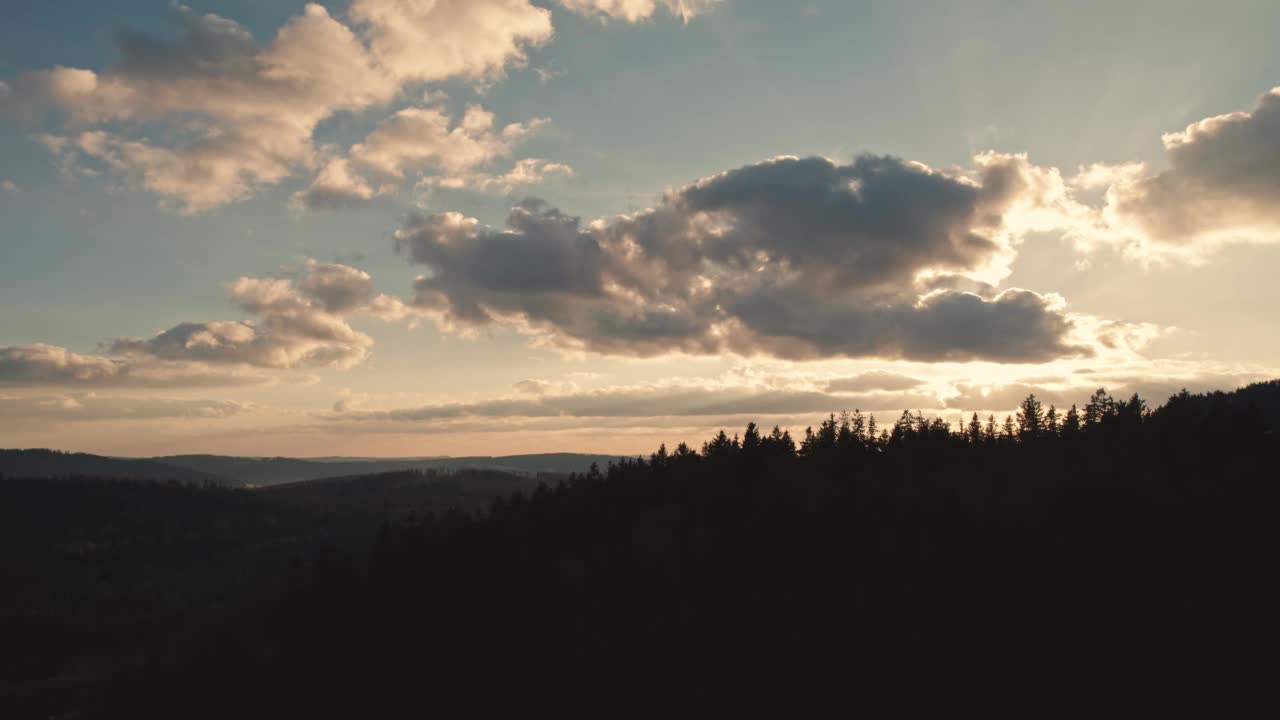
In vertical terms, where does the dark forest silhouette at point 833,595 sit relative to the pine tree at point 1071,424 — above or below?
below

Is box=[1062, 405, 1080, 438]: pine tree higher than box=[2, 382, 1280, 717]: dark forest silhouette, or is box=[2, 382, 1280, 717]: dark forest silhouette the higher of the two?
box=[1062, 405, 1080, 438]: pine tree

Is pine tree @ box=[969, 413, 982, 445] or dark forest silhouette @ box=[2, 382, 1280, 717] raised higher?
pine tree @ box=[969, 413, 982, 445]

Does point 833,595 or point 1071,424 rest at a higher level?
point 1071,424

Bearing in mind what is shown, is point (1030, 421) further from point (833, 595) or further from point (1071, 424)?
point (833, 595)

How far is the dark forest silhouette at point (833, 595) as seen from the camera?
8650 cm

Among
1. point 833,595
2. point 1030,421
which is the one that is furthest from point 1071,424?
point 833,595

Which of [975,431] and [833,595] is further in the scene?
[975,431]

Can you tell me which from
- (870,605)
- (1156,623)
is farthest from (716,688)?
(1156,623)

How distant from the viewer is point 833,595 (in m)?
100

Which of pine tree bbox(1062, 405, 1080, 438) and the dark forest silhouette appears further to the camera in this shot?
pine tree bbox(1062, 405, 1080, 438)

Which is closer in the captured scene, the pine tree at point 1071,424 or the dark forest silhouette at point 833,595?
the dark forest silhouette at point 833,595

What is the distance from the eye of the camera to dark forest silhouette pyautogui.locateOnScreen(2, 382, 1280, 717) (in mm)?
86500

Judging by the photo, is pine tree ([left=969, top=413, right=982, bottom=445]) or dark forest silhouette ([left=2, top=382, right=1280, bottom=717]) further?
pine tree ([left=969, top=413, right=982, bottom=445])

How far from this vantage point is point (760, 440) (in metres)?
143
